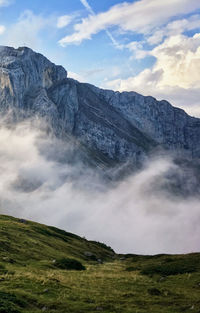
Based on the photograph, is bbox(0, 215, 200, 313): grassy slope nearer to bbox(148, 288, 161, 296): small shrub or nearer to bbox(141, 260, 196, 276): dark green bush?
bbox(148, 288, 161, 296): small shrub

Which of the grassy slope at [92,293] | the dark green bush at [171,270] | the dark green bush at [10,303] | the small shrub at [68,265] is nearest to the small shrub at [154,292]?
the grassy slope at [92,293]

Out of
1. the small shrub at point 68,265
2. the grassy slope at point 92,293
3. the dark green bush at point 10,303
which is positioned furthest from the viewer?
the small shrub at point 68,265

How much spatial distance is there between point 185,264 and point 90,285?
25.9m

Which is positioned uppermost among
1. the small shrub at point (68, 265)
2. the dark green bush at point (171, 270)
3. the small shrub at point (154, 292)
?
the small shrub at point (68, 265)

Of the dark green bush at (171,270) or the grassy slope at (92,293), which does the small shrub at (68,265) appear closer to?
the grassy slope at (92,293)

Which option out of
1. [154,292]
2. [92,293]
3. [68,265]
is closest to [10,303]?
[92,293]

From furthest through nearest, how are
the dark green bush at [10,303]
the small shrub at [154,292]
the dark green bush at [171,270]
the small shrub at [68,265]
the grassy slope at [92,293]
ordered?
the dark green bush at [171,270], the small shrub at [68,265], the small shrub at [154,292], the grassy slope at [92,293], the dark green bush at [10,303]

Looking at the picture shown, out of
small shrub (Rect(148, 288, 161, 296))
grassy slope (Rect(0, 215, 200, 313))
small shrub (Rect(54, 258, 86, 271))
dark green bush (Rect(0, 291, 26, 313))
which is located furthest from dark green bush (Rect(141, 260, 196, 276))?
dark green bush (Rect(0, 291, 26, 313))

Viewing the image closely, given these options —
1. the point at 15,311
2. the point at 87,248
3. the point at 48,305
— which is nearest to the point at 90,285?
the point at 48,305

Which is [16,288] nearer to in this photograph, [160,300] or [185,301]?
[160,300]

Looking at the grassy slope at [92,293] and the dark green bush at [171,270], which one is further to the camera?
the dark green bush at [171,270]

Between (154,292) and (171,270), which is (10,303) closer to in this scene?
(154,292)

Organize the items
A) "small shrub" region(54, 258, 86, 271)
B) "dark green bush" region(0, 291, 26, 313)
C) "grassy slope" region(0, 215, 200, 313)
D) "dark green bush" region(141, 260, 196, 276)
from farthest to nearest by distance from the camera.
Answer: "dark green bush" region(141, 260, 196, 276) → "small shrub" region(54, 258, 86, 271) → "grassy slope" region(0, 215, 200, 313) → "dark green bush" region(0, 291, 26, 313)

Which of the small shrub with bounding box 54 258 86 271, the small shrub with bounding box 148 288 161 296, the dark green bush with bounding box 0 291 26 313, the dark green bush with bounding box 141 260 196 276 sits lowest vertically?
the dark green bush with bounding box 0 291 26 313
